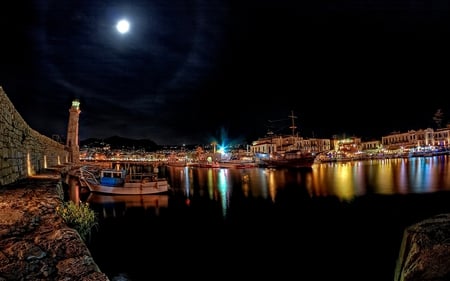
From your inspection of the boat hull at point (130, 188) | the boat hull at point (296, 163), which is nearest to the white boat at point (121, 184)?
the boat hull at point (130, 188)

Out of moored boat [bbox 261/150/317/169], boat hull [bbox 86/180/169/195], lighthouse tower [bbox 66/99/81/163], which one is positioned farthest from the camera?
moored boat [bbox 261/150/317/169]

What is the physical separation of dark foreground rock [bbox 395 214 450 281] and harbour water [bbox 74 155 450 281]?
534cm

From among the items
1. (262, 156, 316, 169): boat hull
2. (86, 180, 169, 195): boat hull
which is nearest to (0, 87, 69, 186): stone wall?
(86, 180, 169, 195): boat hull

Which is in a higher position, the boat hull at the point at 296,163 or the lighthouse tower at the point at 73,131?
the lighthouse tower at the point at 73,131

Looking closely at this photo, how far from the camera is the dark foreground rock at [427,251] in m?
3.07

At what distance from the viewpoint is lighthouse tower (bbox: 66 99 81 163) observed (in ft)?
157

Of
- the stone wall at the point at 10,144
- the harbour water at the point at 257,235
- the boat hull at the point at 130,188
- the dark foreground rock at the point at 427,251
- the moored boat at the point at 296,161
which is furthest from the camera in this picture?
the moored boat at the point at 296,161

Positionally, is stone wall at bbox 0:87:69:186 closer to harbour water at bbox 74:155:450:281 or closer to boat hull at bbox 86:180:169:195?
harbour water at bbox 74:155:450:281

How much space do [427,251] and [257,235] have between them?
950 cm

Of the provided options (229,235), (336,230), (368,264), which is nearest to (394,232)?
(336,230)

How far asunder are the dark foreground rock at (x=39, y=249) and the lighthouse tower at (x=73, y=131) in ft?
157

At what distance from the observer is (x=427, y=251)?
11.2ft

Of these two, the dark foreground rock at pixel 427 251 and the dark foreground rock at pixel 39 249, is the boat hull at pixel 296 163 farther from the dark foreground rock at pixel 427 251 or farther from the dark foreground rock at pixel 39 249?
the dark foreground rock at pixel 39 249

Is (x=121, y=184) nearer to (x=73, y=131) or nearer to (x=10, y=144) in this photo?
(x=10, y=144)
